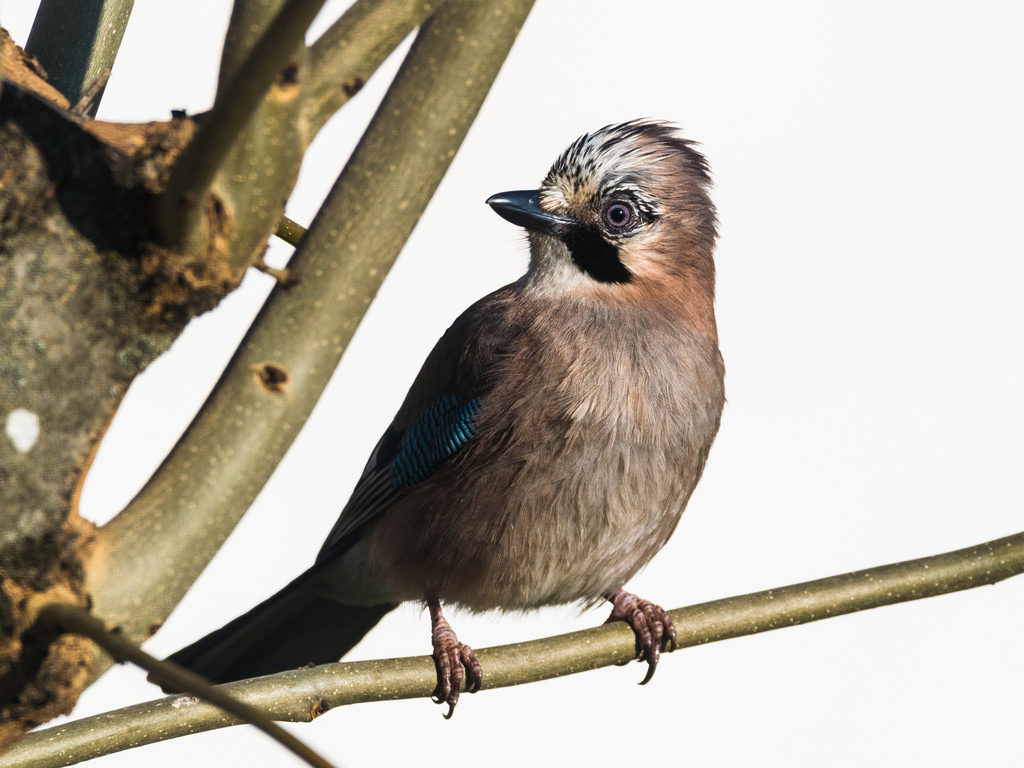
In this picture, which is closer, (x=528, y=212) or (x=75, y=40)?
(x=75, y=40)

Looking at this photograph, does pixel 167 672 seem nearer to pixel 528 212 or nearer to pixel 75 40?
pixel 75 40

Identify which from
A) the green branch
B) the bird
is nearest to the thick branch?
the green branch

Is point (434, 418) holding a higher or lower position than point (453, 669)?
higher

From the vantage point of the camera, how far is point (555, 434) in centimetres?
246

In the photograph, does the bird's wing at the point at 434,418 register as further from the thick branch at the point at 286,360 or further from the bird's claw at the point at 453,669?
the thick branch at the point at 286,360

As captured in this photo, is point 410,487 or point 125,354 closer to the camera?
point 125,354

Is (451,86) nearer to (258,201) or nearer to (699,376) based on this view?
(258,201)

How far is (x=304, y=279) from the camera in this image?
111 cm

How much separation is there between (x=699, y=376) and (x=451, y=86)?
163cm

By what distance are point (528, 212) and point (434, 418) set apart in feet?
1.86

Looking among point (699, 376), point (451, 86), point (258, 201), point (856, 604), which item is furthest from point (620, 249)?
point (258, 201)

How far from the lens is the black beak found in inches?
104

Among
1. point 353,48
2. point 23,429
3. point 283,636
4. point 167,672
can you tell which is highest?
point 353,48

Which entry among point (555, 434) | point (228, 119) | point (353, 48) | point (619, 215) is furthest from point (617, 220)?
point (228, 119)
